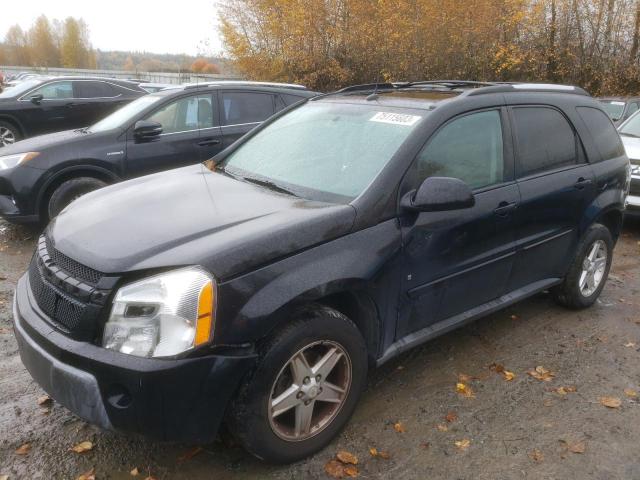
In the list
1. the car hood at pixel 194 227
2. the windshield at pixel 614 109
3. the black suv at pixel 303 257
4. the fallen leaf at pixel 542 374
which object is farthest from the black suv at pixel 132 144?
the windshield at pixel 614 109

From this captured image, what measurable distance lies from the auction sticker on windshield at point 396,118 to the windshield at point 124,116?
4125 mm

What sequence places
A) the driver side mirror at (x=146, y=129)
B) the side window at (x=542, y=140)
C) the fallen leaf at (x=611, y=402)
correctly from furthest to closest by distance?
1. the driver side mirror at (x=146, y=129)
2. the side window at (x=542, y=140)
3. the fallen leaf at (x=611, y=402)

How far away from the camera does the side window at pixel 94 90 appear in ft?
38.6

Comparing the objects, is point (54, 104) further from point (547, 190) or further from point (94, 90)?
point (547, 190)

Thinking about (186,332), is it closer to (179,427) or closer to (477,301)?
(179,427)

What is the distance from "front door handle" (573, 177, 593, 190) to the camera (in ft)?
13.4

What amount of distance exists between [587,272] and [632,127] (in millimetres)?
4542

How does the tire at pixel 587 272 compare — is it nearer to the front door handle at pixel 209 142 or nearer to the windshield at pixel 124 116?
the front door handle at pixel 209 142

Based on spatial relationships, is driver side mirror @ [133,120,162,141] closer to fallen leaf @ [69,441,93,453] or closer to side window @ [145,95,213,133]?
side window @ [145,95,213,133]

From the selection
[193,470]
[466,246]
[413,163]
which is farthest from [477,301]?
[193,470]

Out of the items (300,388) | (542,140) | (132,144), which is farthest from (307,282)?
(132,144)

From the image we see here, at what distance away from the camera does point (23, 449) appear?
279 cm

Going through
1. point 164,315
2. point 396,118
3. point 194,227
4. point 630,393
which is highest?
point 396,118

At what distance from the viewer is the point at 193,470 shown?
2.66m
